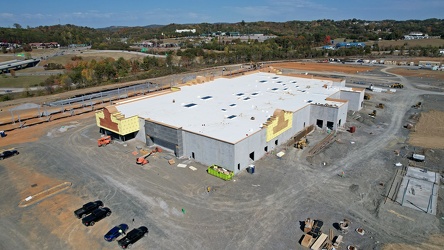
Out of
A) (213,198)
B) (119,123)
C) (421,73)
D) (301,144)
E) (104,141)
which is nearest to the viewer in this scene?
(213,198)

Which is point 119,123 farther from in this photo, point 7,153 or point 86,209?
point 86,209

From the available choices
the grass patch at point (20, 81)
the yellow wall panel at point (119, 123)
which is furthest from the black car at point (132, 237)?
the grass patch at point (20, 81)

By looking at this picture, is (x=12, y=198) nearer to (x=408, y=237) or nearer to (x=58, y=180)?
(x=58, y=180)

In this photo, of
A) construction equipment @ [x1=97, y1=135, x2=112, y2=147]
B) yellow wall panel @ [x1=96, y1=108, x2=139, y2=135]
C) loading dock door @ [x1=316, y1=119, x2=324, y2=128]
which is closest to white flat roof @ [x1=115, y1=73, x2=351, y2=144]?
yellow wall panel @ [x1=96, y1=108, x2=139, y2=135]

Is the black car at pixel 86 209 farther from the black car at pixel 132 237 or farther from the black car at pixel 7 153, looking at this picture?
the black car at pixel 7 153

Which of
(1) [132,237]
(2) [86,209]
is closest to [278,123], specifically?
(1) [132,237]
